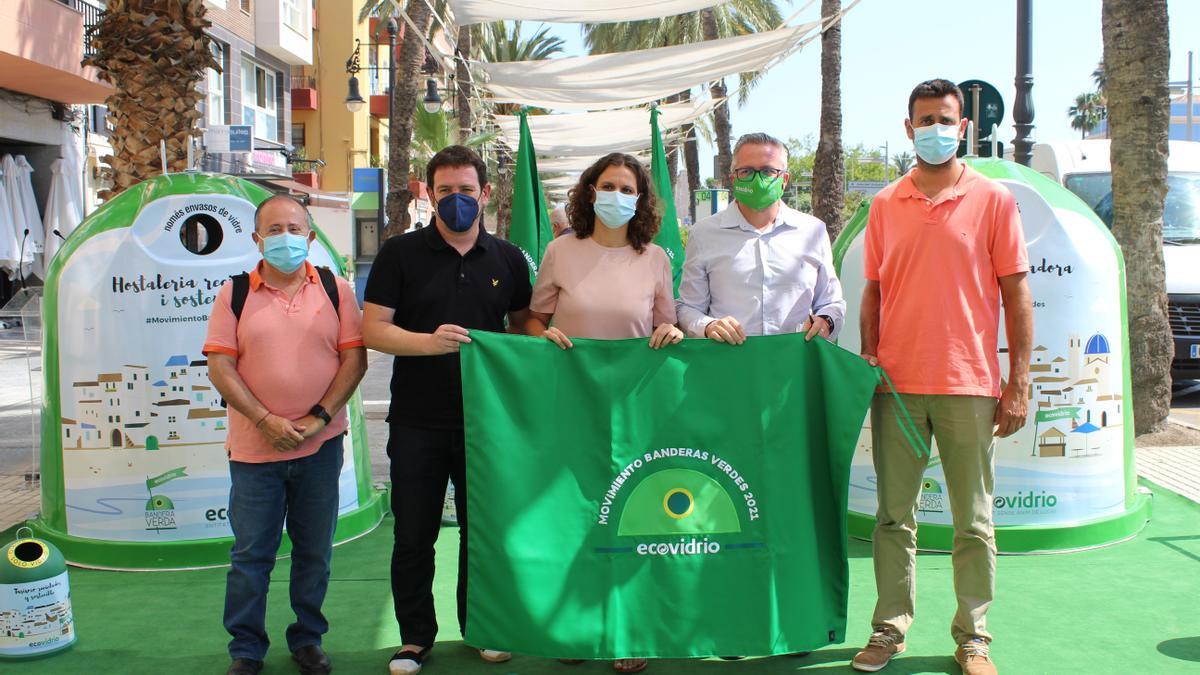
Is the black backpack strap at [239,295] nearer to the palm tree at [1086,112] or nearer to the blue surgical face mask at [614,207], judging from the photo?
the blue surgical face mask at [614,207]

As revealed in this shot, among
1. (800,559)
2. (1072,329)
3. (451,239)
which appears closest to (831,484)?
(800,559)

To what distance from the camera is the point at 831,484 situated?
406 centimetres

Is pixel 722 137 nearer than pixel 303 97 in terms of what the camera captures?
Yes

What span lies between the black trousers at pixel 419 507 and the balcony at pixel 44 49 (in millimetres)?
14755

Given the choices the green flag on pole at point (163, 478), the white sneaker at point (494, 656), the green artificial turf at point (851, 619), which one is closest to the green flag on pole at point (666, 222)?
the green artificial turf at point (851, 619)

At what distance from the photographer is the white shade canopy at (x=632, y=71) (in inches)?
372

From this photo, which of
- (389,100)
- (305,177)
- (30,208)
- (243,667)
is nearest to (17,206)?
(30,208)

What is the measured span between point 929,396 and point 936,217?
0.69 meters

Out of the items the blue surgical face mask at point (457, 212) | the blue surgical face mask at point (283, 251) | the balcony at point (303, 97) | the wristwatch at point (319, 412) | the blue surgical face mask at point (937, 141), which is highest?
the balcony at point (303, 97)

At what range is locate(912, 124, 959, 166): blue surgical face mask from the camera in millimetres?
4086

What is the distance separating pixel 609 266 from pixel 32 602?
275cm

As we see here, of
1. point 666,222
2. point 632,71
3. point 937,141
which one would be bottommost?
point 937,141

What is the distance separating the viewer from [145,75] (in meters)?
7.77

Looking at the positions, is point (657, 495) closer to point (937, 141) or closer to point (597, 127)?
point (937, 141)
